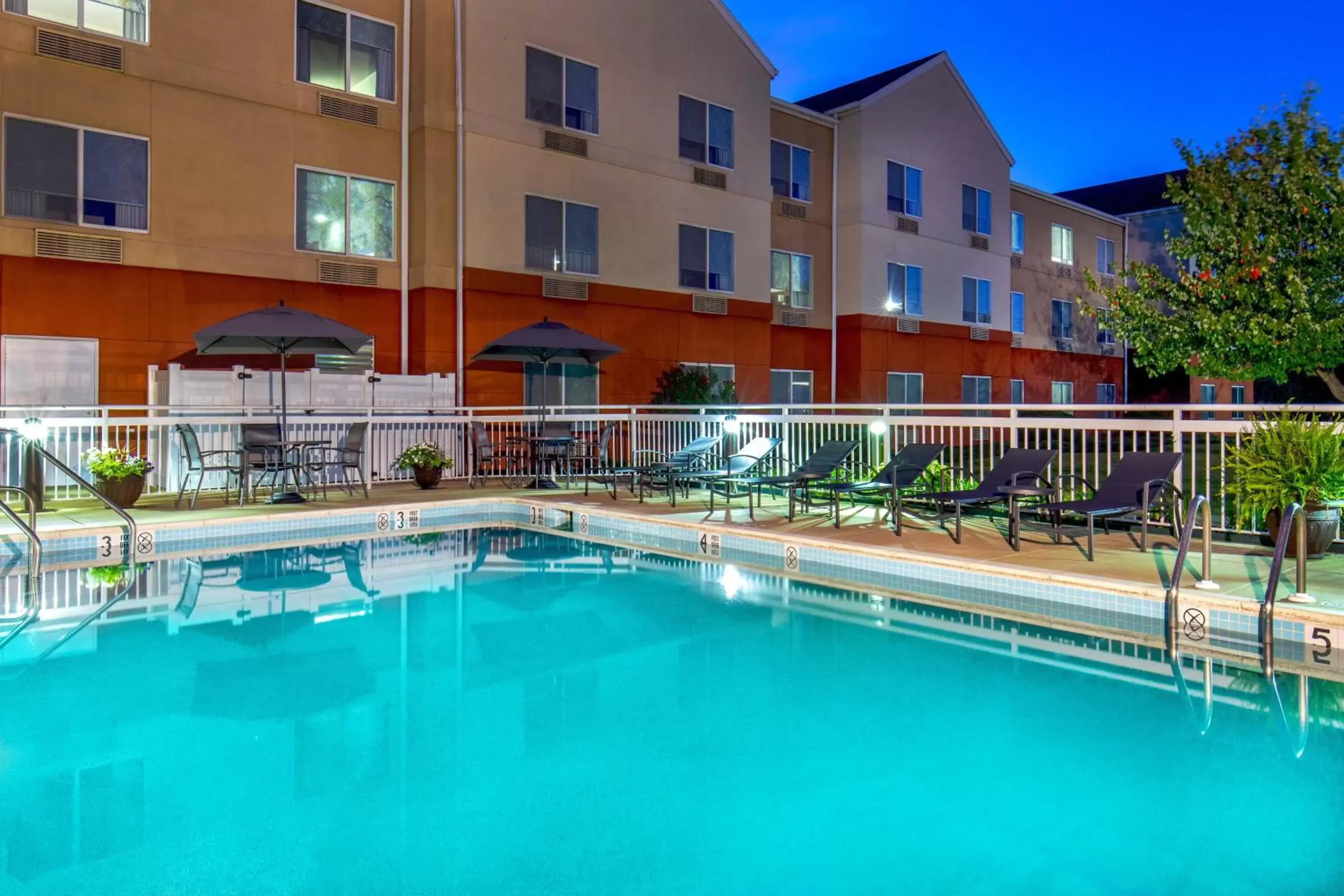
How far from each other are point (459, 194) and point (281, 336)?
515 cm

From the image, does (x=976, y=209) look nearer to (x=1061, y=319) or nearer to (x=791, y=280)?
(x=1061, y=319)

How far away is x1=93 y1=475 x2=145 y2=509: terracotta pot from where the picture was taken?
903 cm

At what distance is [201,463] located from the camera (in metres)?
9.36

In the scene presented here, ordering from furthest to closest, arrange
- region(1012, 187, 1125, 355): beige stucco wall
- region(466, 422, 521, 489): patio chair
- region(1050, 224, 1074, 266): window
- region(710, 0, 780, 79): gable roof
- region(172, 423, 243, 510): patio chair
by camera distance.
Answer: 1. region(1050, 224, 1074, 266): window
2. region(1012, 187, 1125, 355): beige stucco wall
3. region(710, 0, 780, 79): gable roof
4. region(466, 422, 521, 489): patio chair
5. region(172, 423, 243, 510): patio chair

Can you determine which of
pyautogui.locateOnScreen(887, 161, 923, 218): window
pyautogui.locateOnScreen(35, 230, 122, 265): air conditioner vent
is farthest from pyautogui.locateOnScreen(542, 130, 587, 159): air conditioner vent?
pyautogui.locateOnScreen(887, 161, 923, 218): window

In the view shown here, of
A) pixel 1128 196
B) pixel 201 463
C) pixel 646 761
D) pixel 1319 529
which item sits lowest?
pixel 646 761

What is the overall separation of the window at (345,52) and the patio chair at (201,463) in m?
5.89

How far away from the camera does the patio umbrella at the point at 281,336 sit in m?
9.47

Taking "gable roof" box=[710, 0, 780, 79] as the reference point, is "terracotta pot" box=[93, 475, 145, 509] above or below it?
below

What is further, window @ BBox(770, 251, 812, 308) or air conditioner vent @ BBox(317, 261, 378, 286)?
window @ BBox(770, 251, 812, 308)

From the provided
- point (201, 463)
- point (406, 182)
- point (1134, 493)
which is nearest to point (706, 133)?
point (406, 182)

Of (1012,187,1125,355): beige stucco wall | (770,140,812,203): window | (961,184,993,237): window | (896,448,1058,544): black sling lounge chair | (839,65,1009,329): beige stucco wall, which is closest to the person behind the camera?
(896,448,1058,544): black sling lounge chair

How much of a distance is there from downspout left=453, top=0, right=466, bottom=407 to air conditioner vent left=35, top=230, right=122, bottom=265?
4427 millimetres

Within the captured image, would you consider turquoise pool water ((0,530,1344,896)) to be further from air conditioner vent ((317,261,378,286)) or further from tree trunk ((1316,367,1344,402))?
tree trunk ((1316,367,1344,402))
